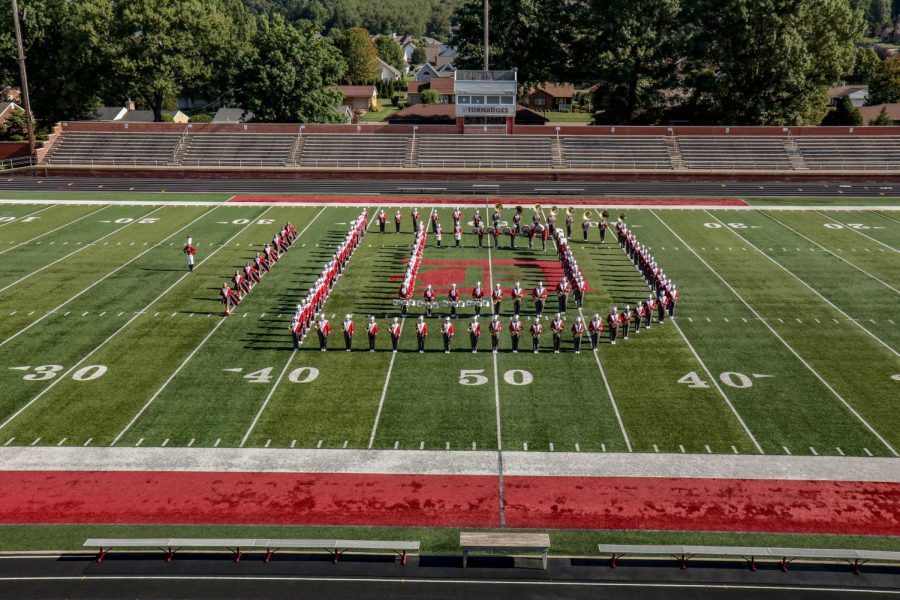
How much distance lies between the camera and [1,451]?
51.7 feet

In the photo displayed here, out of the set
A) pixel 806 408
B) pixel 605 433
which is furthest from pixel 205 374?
pixel 806 408

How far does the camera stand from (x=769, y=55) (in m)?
51.1

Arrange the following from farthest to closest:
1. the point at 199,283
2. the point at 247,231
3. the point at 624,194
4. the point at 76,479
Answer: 1. the point at 624,194
2. the point at 247,231
3. the point at 199,283
4. the point at 76,479

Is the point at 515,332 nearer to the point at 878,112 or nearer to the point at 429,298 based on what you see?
the point at 429,298

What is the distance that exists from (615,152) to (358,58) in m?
55.7

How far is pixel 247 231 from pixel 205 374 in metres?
15.5

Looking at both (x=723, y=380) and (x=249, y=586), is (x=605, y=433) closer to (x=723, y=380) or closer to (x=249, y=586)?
(x=723, y=380)

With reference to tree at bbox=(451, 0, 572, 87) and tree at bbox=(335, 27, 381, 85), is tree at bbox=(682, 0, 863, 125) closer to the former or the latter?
tree at bbox=(451, 0, 572, 87)

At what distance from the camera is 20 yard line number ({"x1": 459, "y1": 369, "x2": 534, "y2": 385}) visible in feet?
62.0

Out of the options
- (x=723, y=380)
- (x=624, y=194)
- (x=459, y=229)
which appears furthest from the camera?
(x=624, y=194)

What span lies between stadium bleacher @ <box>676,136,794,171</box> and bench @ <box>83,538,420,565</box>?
42151 mm

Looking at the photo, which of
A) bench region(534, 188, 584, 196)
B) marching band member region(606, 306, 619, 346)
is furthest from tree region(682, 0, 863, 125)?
marching band member region(606, 306, 619, 346)

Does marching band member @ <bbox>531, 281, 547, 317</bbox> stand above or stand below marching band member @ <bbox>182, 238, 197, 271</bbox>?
below

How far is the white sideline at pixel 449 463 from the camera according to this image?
15.0 m
